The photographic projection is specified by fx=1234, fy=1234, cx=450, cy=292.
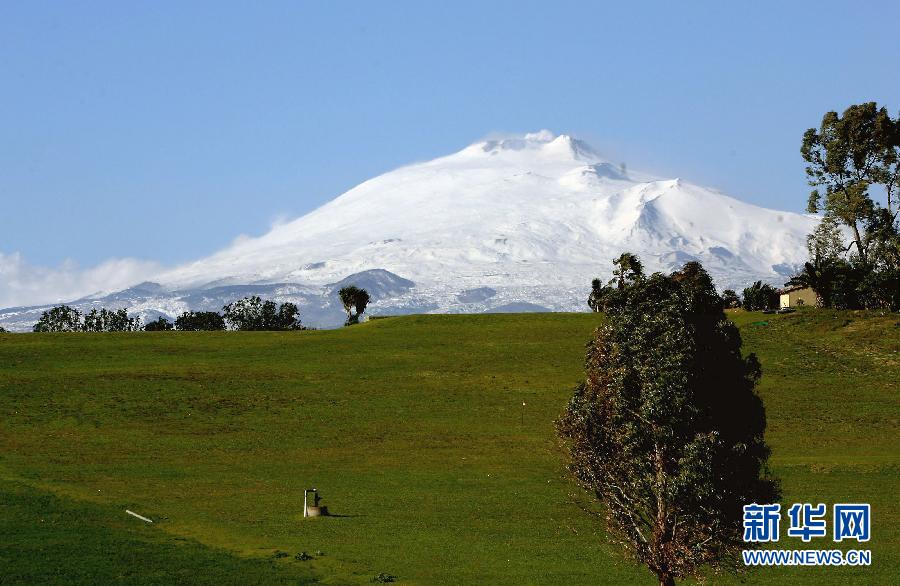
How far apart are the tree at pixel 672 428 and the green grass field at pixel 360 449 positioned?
8533 millimetres

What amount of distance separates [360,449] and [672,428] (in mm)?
43236

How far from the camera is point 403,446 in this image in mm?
77000

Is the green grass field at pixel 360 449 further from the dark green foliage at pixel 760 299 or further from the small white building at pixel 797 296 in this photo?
the small white building at pixel 797 296

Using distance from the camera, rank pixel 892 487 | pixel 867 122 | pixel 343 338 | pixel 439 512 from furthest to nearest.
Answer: pixel 867 122 → pixel 343 338 → pixel 892 487 → pixel 439 512

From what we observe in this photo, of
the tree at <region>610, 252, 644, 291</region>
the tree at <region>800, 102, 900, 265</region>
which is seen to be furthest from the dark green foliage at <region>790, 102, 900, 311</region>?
the tree at <region>610, 252, 644, 291</region>

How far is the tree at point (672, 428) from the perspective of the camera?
3475cm

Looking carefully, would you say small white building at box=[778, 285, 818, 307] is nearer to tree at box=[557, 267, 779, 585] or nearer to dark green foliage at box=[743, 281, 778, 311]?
dark green foliage at box=[743, 281, 778, 311]

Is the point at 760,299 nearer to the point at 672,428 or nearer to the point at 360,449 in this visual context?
the point at 360,449

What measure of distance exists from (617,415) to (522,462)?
37183 millimetres

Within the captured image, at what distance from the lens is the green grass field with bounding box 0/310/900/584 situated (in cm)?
4784

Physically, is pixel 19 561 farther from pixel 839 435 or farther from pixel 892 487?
pixel 839 435

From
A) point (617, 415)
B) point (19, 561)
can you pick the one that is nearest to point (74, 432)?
point (19, 561)

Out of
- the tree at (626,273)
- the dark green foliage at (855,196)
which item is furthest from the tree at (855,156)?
the tree at (626,273)

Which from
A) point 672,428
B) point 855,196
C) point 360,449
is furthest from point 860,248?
point 672,428
